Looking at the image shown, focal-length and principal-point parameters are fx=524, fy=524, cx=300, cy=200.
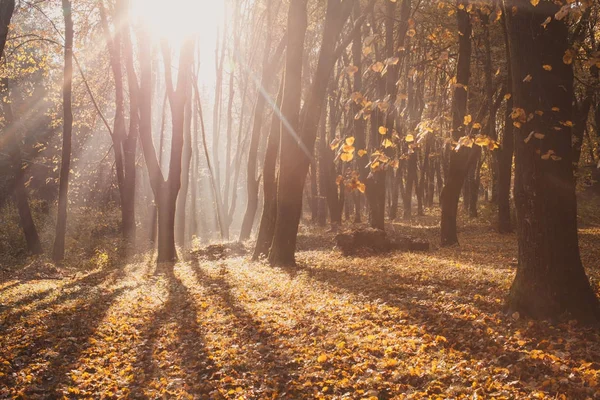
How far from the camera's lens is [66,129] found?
59.4ft

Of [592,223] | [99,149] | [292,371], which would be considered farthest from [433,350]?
[99,149]

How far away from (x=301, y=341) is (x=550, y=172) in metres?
3.79

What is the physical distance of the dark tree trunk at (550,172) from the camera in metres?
6.31

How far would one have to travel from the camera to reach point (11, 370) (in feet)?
20.1

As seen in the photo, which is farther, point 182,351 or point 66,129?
point 66,129

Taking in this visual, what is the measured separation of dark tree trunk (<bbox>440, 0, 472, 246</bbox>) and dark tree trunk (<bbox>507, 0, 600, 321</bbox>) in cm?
769

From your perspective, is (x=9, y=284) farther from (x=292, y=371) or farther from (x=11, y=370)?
(x=292, y=371)

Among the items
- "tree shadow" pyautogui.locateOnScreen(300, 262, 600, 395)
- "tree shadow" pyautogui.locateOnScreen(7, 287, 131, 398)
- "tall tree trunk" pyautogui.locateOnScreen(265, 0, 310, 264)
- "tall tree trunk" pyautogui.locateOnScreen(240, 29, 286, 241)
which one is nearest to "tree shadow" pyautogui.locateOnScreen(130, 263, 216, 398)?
"tree shadow" pyautogui.locateOnScreen(7, 287, 131, 398)

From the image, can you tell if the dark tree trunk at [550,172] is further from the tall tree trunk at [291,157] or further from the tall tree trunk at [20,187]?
the tall tree trunk at [20,187]

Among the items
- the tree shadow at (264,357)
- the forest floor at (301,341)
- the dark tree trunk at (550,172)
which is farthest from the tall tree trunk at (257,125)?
the dark tree trunk at (550,172)

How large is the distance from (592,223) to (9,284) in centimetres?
2494

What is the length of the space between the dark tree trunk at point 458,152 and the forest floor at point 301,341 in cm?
456

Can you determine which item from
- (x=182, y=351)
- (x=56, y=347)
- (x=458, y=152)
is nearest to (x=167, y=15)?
(x=458, y=152)

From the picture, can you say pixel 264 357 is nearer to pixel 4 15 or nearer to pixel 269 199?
pixel 4 15
